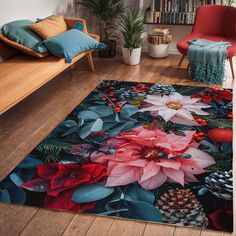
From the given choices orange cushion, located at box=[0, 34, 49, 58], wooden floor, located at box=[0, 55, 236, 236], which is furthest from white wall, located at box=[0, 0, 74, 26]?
wooden floor, located at box=[0, 55, 236, 236]

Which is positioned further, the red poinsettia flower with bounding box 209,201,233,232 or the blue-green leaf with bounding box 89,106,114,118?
the blue-green leaf with bounding box 89,106,114,118

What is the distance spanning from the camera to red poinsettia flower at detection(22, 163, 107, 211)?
7.43ft

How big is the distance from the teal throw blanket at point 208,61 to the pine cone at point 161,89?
0.37 metres

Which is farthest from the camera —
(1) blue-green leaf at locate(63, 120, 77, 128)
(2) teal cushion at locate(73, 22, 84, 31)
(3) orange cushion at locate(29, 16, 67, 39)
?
(2) teal cushion at locate(73, 22, 84, 31)

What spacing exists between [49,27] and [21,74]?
0.84 metres

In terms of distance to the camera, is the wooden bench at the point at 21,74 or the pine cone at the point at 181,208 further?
the wooden bench at the point at 21,74

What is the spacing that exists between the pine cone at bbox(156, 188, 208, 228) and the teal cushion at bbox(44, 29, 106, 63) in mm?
1934

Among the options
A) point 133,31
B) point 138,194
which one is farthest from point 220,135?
point 133,31

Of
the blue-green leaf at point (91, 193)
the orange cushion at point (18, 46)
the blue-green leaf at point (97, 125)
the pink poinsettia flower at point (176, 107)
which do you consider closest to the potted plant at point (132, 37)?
the pink poinsettia flower at point (176, 107)

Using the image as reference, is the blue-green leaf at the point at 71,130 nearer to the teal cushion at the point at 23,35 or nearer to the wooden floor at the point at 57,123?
the wooden floor at the point at 57,123

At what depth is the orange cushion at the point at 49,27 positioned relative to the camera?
3810 mm

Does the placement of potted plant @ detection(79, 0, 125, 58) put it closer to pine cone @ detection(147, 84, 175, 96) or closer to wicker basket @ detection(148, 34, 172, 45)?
wicker basket @ detection(148, 34, 172, 45)

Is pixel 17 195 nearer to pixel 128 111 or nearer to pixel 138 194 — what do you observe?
pixel 138 194

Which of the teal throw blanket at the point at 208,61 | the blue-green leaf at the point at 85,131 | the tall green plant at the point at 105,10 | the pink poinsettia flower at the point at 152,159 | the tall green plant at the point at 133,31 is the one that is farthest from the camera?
the tall green plant at the point at 105,10
